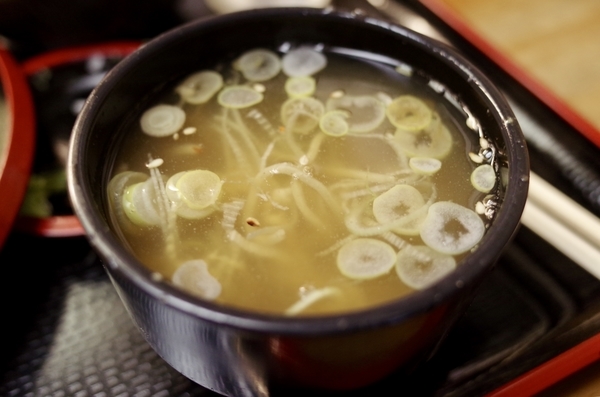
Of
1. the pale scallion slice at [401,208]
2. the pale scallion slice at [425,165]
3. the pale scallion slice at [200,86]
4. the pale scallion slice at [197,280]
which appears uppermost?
the pale scallion slice at [425,165]

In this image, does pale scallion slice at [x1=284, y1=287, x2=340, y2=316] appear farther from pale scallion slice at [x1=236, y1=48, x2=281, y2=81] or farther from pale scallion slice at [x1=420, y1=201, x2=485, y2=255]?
pale scallion slice at [x1=236, y1=48, x2=281, y2=81]

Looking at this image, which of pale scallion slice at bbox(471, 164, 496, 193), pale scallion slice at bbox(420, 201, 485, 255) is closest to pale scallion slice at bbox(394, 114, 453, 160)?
pale scallion slice at bbox(471, 164, 496, 193)

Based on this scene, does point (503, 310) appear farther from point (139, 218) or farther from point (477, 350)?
point (139, 218)

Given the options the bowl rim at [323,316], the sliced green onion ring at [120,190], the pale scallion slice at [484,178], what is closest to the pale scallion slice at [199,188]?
the sliced green onion ring at [120,190]

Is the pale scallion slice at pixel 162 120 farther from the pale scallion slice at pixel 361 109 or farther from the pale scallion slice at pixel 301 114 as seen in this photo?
the pale scallion slice at pixel 361 109

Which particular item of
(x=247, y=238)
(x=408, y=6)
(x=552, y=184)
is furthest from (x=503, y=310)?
(x=408, y=6)

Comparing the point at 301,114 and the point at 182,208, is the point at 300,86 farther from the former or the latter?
the point at 182,208

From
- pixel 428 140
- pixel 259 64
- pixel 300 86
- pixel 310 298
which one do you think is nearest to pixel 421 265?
pixel 310 298
